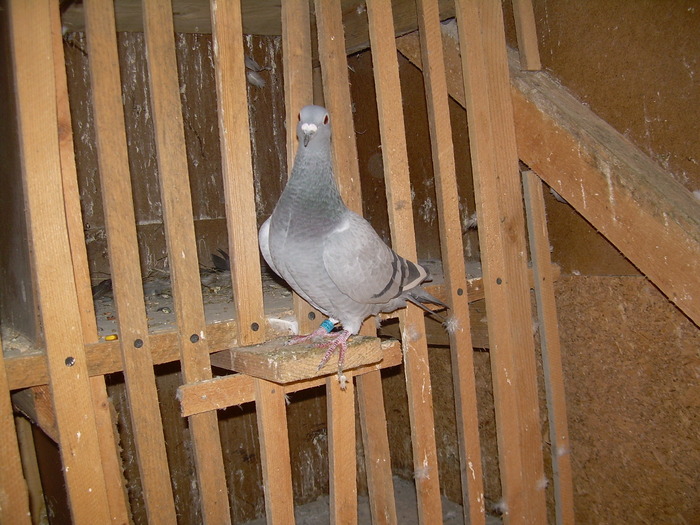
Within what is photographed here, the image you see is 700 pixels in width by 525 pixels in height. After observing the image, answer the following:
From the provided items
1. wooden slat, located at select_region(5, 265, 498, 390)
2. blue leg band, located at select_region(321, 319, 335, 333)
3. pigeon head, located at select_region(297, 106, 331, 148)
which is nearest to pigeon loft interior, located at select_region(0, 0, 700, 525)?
wooden slat, located at select_region(5, 265, 498, 390)

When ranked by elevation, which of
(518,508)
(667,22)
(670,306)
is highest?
(667,22)

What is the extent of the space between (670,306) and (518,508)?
41.7 inches

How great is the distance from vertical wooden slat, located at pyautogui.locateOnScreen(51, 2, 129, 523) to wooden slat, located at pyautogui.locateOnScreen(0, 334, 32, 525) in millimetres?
223

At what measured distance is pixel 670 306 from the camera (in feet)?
8.11

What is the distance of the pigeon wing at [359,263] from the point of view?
192 centimetres

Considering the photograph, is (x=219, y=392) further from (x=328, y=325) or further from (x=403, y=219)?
(x=403, y=219)

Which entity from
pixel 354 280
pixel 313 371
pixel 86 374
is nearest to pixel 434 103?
pixel 354 280

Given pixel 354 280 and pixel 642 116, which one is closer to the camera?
pixel 354 280

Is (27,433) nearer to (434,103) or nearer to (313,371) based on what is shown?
(313,371)

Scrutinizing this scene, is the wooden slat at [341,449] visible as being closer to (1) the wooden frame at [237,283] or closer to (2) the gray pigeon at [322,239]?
(1) the wooden frame at [237,283]

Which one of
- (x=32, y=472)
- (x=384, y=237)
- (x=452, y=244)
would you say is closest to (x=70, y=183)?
(x=452, y=244)

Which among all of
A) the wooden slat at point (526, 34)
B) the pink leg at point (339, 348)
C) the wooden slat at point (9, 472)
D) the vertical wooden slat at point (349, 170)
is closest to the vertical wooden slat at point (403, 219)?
the vertical wooden slat at point (349, 170)

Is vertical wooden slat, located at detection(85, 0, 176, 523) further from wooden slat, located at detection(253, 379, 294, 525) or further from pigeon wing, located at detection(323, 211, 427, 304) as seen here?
pigeon wing, located at detection(323, 211, 427, 304)

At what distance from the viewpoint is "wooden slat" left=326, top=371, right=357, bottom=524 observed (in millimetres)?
1968
